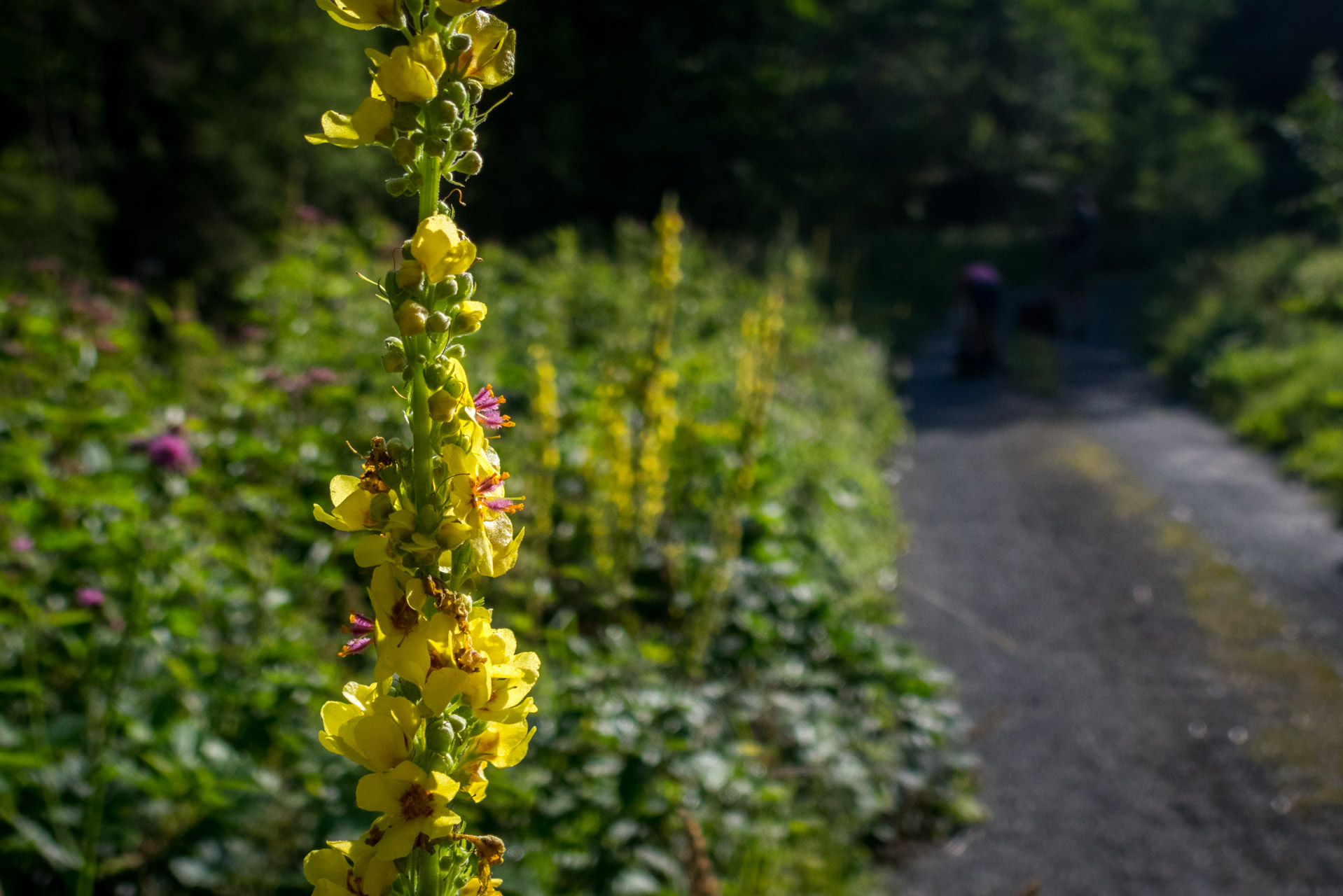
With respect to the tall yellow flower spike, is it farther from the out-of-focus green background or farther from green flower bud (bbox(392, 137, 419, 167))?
the out-of-focus green background

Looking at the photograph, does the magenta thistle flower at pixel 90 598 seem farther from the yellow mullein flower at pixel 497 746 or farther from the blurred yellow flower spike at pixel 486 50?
the blurred yellow flower spike at pixel 486 50

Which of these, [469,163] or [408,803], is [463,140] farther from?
[408,803]

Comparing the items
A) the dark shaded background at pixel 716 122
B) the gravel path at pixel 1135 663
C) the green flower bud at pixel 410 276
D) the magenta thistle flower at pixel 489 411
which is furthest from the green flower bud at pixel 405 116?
the dark shaded background at pixel 716 122

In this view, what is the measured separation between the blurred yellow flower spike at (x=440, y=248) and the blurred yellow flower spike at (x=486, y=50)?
14 centimetres

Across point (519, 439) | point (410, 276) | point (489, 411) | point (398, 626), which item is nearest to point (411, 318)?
point (410, 276)

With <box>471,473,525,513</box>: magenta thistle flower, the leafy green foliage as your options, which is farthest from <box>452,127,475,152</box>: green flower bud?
the leafy green foliage

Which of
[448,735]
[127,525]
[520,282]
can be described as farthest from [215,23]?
[448,735]

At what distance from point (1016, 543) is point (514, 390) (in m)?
3.34

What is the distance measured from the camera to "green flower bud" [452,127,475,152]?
0.78 metres

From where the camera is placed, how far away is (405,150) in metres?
→ 0.76

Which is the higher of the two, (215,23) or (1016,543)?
(215,23)

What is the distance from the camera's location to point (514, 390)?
5.39 m

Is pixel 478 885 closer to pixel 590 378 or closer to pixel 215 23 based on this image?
pixel 590 378

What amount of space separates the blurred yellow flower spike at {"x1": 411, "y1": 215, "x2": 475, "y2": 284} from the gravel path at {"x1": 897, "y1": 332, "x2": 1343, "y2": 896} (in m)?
2.43
